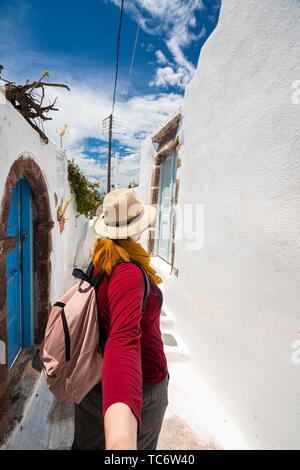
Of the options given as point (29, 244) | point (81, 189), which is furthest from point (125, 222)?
point (81, 189)

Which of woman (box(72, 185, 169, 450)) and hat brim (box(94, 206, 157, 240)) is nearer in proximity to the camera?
woman (box(72, 185, 169, 450))

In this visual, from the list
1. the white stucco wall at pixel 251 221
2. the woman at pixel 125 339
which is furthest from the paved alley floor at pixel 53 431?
the woman at pixel 125 339

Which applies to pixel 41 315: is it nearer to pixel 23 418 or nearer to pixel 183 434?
pixel 23 418

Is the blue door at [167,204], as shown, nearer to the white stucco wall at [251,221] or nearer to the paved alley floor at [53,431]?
the white stucco wall at [251,221]

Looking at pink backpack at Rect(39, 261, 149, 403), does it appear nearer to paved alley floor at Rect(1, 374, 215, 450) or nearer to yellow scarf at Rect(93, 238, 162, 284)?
yellow scarf at Rect(93, 238, 162, 284)

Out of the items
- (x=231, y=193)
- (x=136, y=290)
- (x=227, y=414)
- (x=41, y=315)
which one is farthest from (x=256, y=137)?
(x=41, y=315)

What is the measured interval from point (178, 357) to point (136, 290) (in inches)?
102

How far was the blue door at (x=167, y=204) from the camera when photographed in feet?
14.8

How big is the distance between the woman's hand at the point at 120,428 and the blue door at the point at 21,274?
7.72 ft

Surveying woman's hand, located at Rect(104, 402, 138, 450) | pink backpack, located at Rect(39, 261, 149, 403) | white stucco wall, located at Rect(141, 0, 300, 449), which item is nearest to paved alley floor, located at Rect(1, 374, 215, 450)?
white stucco wall, located at Rect(141, 0, 300, 449)

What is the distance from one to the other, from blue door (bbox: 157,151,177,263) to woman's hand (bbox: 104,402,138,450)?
12.2ft

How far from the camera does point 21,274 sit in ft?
9.77

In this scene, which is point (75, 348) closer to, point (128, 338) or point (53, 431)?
point (128, 338)

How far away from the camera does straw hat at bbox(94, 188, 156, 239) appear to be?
1.25 metres
